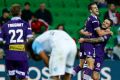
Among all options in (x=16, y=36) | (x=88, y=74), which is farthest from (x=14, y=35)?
(x=88, y=74)

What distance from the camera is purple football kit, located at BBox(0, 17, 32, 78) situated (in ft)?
41.3

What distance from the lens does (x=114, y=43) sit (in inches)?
746

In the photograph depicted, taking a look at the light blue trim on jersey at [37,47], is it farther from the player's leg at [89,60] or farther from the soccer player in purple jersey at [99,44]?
the player's leg at [89,60]

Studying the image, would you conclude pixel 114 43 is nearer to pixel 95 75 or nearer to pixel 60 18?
pixel 60 18

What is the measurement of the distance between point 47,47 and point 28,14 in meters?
7.92

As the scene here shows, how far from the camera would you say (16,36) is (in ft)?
41.4

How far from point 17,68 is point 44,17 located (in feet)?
22.6

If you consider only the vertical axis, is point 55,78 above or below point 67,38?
below

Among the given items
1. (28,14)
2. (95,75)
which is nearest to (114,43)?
(28,14)

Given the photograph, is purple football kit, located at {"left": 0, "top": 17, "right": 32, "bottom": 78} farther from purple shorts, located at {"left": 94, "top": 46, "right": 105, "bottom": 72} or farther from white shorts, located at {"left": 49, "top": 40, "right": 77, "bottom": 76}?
purple shorts, located at {"left": 94, "top": 46, "right": 105, "bottom": 72}

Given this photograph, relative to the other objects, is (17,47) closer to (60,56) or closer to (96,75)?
(60,56)

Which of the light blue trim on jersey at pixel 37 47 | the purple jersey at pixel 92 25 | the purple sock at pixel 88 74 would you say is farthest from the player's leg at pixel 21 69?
the purple jersey at pixel 92 25

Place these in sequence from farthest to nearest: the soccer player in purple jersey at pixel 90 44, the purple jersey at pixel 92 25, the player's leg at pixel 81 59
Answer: the player's leg at pixel 81 59 → the soccer player in purple jersey at pixel 90 44 → the purple jersey at pixel 92 25

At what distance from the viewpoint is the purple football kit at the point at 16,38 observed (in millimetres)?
12594
